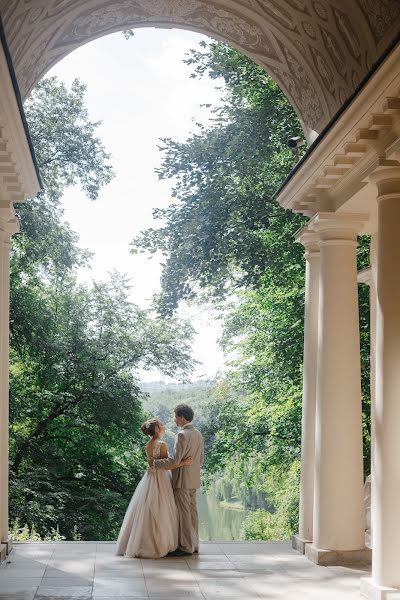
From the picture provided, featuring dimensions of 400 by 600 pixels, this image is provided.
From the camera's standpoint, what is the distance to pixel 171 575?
49.7 feet

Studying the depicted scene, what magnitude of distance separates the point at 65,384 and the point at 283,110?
13335 mm

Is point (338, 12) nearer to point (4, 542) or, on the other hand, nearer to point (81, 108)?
point (4, 542)

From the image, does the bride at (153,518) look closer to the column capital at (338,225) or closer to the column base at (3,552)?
the column base at (3,552)

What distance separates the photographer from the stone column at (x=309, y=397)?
1762 centimetres

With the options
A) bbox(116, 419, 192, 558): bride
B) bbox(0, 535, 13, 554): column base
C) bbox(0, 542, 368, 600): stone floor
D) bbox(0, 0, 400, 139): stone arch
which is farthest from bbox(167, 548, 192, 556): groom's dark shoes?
bbox(0, 0, 400, 139): stone arch

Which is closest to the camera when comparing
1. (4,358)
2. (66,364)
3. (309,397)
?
(4,358)

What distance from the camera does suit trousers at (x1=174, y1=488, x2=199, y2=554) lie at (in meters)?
17.2

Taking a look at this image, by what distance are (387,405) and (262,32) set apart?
8.04 m


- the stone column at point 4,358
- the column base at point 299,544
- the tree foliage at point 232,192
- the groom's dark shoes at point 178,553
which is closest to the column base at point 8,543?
the stone column at point 4,358

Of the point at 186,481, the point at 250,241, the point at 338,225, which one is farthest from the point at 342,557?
the point at 250,241

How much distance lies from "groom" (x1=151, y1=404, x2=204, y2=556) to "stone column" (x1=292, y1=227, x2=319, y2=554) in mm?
1978

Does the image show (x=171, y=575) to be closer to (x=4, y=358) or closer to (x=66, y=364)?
(x=4, y=358)

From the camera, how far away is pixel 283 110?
3231 cm

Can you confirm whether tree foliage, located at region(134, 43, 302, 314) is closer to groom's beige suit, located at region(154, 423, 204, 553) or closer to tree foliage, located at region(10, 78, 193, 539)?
tree foliage, located at region(10, 78, 193, 539)
